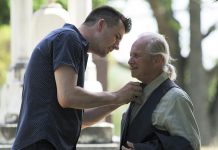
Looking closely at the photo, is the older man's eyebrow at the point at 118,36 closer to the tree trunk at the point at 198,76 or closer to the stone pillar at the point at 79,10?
the stone pillar at the point at 79,10

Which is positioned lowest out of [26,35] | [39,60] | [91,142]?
[91,142]

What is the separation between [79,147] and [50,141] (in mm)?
3227

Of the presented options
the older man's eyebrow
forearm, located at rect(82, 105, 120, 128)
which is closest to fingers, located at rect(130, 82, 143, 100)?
the older man's eyebrow

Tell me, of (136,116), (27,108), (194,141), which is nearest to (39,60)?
(27,108)

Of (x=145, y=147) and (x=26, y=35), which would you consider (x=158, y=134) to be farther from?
(x=26, y=35)

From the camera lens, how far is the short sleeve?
14.2 feet

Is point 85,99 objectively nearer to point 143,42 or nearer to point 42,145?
point 42,145

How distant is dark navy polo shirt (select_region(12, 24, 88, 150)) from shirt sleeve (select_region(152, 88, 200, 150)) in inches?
21.0

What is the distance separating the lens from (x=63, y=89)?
4309mm

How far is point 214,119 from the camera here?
70.4ft

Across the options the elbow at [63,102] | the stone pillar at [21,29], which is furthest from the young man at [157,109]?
the stone pillar at [21,29]

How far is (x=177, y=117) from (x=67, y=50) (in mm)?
772

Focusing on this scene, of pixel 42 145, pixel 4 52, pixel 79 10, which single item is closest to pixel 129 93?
pixel 42 145

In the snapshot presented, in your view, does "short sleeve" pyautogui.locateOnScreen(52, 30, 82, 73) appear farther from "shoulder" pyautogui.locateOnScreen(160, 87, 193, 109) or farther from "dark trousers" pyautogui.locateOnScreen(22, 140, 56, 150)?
"shoulder" pyautogui.locateOnScreen(160, 87, 193, 109)
